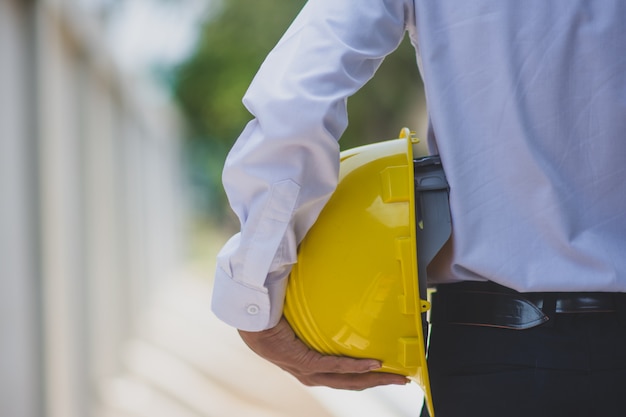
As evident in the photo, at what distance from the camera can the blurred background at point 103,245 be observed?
4.88m

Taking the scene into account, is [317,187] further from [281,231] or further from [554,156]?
[554,156]

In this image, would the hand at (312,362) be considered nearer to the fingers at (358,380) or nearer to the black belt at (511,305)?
the fingers at (358,380)

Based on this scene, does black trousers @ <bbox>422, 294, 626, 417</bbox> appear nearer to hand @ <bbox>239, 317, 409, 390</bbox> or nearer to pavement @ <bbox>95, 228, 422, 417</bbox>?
hand @ <bbox>239, 317, 409, 390</bbox>

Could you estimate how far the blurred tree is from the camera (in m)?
16.8

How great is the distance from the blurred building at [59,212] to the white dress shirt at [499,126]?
3328mm

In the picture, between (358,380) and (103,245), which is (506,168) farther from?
(103,245)

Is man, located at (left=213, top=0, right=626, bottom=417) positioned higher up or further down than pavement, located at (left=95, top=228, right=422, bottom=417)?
higher up

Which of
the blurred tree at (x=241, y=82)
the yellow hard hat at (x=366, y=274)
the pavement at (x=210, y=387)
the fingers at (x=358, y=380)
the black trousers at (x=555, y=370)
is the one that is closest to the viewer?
the black trousers at (x=555, y=370)

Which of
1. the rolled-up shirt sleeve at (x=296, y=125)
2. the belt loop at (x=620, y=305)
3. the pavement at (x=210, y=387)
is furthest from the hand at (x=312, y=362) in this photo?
the pavement at (x=210, y=387)

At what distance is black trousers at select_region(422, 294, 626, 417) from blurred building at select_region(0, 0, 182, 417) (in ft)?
11.5

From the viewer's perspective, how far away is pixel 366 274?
178 cm

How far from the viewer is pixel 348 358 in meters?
1.83

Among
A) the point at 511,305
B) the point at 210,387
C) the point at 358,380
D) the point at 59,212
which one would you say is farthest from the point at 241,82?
the point at 511,305

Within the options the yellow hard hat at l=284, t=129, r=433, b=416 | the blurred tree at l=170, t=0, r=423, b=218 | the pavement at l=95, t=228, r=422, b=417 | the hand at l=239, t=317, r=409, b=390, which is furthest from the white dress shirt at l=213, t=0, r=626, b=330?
the blurred tree at l=170, t=0, r=423, b=218
